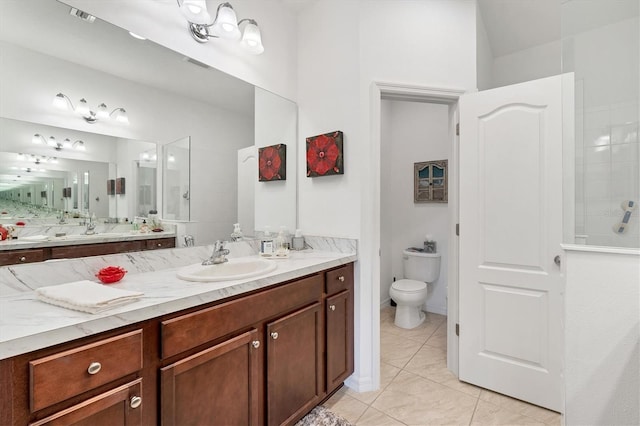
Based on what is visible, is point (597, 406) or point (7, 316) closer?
point (7, 316)

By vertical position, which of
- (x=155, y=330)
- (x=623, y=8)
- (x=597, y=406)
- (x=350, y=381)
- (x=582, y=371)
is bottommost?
(x=350, y=381)

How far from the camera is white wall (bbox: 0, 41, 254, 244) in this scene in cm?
116

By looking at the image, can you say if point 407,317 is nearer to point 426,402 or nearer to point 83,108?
point 426,402

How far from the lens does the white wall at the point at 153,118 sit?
1155 millimetres

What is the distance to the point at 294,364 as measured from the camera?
1.47 meters

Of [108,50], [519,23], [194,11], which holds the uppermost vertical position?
[519,23]

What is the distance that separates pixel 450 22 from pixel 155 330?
2.52 meters

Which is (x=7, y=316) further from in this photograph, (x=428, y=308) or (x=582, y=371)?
(x=428, y=308)

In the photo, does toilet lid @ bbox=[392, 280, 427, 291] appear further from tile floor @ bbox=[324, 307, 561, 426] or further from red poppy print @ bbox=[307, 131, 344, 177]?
red poppy print @ bbox=[307, 131, 344, 177]

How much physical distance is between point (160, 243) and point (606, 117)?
Result: 220 cm

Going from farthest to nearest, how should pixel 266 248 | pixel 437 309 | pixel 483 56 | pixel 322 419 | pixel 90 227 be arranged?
pixel 437 309 < pixel 483 56 < pixel 266 248 < pixel 322 419 < pixel 90 227

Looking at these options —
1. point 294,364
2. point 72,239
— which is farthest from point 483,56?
point 72,239

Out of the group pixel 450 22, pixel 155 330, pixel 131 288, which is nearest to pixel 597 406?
pixel 155 330

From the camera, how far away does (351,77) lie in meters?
1.95
